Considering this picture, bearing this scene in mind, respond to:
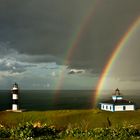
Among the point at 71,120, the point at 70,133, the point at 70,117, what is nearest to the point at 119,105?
the point at 70,117

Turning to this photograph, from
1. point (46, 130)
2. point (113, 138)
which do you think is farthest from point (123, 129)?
point (46, 130)

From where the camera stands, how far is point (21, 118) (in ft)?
166

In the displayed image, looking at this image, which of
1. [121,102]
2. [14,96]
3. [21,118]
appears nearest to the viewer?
[21,118]

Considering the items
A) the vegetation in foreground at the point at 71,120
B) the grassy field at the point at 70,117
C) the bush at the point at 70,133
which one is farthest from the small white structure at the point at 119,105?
the bush at the point at 70,133

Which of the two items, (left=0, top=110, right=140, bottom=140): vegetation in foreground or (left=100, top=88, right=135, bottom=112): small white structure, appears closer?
(left=0, top=110, right=140, bottom=140): vegetation in foreground

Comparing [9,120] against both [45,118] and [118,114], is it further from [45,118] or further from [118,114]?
Result: [118,114]

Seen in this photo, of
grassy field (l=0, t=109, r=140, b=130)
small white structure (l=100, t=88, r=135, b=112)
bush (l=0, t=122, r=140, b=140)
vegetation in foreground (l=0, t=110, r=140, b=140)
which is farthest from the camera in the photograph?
small white structure (l=100, t=88, r=135, b=112)

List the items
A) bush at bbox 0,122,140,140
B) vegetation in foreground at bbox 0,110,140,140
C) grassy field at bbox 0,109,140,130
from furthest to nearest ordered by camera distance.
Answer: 1. grassy field at bbox 0,109,140,130
2. vegetation in foreground at bbox 0,110,140,140
3. bush at bbox 0,122,140,140

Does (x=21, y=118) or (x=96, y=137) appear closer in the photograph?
(x=96, y=137)

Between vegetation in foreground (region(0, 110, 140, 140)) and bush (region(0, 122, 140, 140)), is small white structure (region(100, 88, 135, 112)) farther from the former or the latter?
bush (region(0, 122, 140, 140))

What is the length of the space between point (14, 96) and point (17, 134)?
37780 millimetres

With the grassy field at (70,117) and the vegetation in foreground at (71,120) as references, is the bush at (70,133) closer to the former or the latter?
the vegetation in foreground at (71,120)

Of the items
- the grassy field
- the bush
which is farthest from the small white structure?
the bush

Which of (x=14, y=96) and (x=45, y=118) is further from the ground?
(x=14, y=96)
